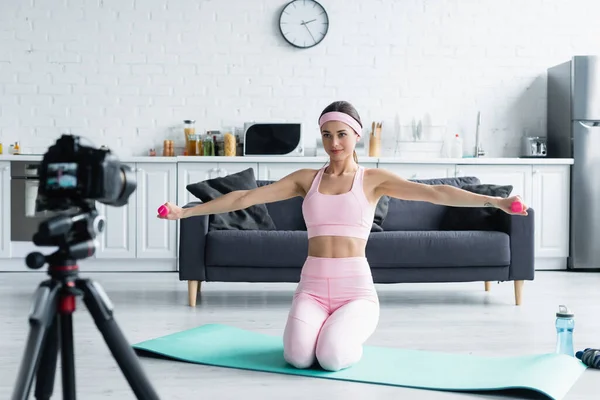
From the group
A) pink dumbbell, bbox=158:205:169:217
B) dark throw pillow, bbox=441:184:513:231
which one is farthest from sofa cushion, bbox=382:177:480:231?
pink dumbbell, bbox=158:205:169:217

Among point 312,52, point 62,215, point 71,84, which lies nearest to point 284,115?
point 312,52

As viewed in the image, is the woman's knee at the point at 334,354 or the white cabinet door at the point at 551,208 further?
the white cabinet door at the point at 551,208

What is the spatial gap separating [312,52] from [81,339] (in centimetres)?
372

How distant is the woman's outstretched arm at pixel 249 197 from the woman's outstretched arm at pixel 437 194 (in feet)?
1.08

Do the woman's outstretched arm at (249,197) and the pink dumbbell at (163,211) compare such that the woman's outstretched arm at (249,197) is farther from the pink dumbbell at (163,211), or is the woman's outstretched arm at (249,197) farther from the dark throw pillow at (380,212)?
the dark throw pillow at (380,212)

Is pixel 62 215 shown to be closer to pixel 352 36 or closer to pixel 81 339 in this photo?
pixel 81 339

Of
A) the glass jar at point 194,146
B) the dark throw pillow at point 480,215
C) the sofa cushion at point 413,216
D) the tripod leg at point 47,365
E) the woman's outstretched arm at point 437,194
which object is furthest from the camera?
the glass jar at point 194,146

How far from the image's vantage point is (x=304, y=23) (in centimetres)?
622

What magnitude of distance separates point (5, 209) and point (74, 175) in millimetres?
4656

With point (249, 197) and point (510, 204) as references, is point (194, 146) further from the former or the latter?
point (510, 204)

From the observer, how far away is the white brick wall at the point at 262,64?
6133 mm

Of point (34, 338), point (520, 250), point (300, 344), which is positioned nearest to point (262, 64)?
point (520, 250)

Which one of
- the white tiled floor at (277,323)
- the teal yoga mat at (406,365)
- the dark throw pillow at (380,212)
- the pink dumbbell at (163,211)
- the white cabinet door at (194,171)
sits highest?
the white cabinet door at (194,171)

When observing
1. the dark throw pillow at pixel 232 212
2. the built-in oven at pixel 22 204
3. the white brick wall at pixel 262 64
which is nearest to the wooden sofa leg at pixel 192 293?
the dark throw pillow at pixel 232 212
